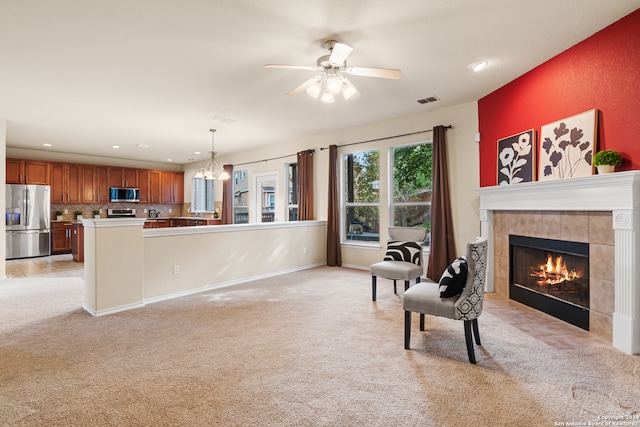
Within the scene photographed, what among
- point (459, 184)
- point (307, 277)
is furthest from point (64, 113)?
point (459, 184)

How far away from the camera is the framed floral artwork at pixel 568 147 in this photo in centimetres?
306

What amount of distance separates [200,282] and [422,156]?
13.2ft

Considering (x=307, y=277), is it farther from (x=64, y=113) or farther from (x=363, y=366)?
(x=64, y=113)

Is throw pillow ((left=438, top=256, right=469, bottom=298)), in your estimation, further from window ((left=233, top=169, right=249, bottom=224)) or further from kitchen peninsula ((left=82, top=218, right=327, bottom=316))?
window ((left=233, top=169, right=249, bottom=224))

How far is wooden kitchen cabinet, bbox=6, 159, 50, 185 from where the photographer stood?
7.63 m

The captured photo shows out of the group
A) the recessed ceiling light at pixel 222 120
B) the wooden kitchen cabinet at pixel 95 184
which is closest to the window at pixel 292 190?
the recessed ceiling light at pixel 222 120

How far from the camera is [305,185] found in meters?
6.89

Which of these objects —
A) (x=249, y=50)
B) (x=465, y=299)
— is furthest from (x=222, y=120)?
(x=465, y=299)

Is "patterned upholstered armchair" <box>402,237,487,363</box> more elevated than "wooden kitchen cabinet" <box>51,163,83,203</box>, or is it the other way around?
"wooden kitchen cabinet" <box>51,163,83,203</box>

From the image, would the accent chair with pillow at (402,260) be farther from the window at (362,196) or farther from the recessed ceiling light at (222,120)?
the recessed ceiling light at (222,120)

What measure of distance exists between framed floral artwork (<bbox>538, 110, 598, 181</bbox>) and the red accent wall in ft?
0.21

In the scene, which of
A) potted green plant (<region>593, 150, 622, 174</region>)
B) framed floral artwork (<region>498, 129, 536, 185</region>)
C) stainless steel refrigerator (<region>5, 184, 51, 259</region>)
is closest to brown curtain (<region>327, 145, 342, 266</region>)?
framed floral artwork (<region>498, 129, 536, 185</region>)

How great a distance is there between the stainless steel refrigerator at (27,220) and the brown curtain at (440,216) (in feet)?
28.9

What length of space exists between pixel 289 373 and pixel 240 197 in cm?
704
